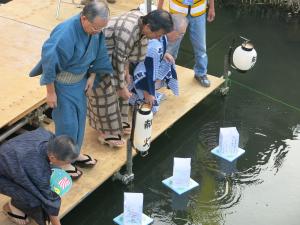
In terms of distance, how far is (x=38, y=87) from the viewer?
4941mm

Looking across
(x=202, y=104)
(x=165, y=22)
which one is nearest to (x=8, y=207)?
(x=165, y=22)

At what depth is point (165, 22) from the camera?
410 centimetres

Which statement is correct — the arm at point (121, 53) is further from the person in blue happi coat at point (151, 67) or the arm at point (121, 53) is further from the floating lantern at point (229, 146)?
the floating lantern at point (229, 146)

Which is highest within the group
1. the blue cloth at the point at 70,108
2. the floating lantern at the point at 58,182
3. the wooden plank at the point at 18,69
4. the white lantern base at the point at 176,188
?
the blue cloth at the point at 70,108

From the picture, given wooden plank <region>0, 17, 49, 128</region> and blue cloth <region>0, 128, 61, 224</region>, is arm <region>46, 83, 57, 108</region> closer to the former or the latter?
blue cloth <region>0, 128, 61, 224</region>

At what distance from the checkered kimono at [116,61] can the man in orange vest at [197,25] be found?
1.10 meters

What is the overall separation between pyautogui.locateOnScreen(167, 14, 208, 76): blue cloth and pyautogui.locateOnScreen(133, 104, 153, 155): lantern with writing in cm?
164

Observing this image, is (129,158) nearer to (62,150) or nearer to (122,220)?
(122,220)

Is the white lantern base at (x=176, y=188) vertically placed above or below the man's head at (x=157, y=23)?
below

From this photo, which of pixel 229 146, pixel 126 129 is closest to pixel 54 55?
pixel 126 129

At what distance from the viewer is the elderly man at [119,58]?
4168 mm

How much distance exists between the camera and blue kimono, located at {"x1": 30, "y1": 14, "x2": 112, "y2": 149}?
146 inches

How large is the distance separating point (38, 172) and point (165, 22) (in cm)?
149

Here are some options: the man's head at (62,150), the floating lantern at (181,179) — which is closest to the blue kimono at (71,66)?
the man's head at (62,150)
